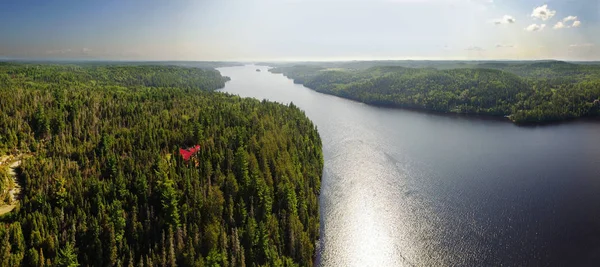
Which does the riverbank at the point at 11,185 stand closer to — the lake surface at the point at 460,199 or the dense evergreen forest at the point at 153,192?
the dense evergreen forest at the point at 153,192

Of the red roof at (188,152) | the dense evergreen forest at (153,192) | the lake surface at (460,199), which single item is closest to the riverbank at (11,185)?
the dense evergreen forest at (153,192)

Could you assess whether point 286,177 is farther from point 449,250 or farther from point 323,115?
point 323,115

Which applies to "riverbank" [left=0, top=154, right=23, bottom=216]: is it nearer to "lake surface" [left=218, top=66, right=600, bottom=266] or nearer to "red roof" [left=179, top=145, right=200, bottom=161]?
"red roof" [left=179, top=145, right=200, bottom=161]

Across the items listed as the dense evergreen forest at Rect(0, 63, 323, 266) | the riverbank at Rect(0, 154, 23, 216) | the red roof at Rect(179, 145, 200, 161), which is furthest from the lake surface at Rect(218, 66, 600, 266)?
the riverbank at Rect(0, 154, 23, 216)

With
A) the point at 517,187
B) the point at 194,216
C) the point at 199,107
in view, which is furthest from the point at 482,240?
the point at 199,107

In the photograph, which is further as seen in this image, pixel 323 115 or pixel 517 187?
pixel 323 115

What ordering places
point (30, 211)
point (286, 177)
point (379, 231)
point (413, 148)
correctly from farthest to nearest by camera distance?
1. point (413, 148)
2. point (286, 177)
3. point (379, 231)
4. point (30, 211)
